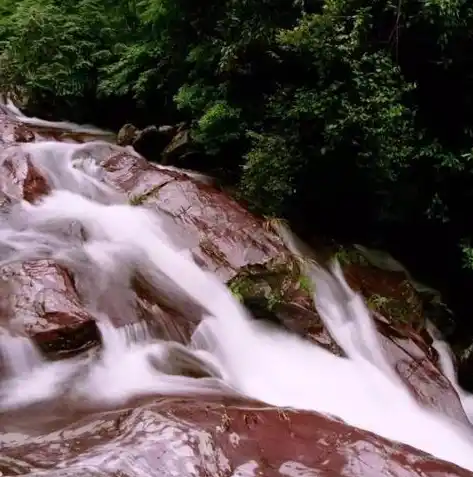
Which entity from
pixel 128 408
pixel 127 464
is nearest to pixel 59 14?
pixel 128 408

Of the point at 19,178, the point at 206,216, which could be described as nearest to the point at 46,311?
the point at 206,216

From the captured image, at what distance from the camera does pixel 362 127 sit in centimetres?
663

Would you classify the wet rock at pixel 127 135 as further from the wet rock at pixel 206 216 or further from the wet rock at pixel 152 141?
the wet rock at pixel 206 216

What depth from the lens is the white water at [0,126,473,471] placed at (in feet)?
14.0

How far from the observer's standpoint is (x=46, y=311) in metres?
4.54

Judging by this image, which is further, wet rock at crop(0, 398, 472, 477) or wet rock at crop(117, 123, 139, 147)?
wet rock at crop(117, 123, 139, 147)

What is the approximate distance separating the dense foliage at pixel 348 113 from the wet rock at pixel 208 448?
3643mm

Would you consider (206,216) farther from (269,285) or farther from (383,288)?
(383,288)

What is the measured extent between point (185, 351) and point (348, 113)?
10.9 feet

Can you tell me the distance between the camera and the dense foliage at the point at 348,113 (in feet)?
22.2

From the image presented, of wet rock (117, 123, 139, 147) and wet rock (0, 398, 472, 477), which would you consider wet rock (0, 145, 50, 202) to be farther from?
wet rock (0, 398, 472, 477)

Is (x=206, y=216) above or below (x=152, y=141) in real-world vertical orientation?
above

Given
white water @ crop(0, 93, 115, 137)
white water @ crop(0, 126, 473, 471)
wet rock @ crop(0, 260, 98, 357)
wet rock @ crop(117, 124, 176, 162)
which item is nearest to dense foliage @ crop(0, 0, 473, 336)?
wet rock @ crop(117, 124, 176, 162)

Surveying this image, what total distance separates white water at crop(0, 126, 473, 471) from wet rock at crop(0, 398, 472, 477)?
0.60 m
